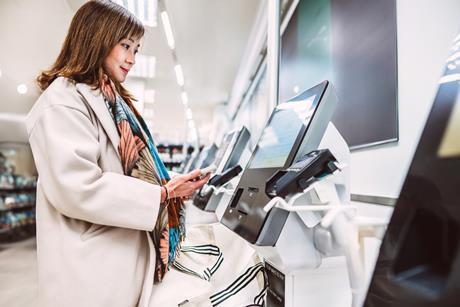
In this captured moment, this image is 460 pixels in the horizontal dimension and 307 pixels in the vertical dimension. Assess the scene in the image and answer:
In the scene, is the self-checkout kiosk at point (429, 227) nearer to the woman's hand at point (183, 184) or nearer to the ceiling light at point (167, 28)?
the woman's hand at point (183, 184)

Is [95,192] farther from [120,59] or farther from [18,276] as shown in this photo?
[18,276]

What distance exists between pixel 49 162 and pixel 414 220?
0.92m

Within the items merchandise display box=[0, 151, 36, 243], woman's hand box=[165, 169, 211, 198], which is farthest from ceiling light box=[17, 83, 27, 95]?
woman's hand box=[165, 169, 211, 198]

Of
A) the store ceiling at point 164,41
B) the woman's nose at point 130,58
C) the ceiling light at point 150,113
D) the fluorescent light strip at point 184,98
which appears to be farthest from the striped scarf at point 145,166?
the ceiling light at point 150,113

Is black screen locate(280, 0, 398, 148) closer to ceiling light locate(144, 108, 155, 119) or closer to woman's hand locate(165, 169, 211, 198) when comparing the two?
woman's hand locate(165, 169, 211, 198)

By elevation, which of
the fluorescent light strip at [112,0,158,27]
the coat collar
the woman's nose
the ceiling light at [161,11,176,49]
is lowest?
the coat collar

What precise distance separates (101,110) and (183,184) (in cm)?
38

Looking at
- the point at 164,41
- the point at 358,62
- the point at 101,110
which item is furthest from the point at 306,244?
the point at 164,41

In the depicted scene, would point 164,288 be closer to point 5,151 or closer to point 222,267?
point 222,267

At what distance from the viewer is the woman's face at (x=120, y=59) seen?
111 centimetres

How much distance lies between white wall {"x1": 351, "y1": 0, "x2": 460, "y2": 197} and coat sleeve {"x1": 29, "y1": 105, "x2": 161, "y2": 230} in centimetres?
83

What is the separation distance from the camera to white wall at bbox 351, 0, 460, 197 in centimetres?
93

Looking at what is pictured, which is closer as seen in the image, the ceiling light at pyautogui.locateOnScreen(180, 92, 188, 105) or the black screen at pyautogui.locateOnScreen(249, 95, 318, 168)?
the black screen at pyautogui.locateOnScreen(249, 95, 318, 168)

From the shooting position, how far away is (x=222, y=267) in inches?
45.6
